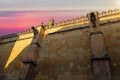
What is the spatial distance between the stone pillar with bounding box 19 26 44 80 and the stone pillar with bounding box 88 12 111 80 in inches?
175

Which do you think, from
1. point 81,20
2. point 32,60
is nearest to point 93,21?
point 81,20

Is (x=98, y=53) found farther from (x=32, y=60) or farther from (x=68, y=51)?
(x=32, y=60)

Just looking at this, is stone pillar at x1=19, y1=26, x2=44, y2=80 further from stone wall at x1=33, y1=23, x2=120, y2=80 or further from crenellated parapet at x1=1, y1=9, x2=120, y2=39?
crenellated parapet at x1=1, y1=9, x2=120, y2=39

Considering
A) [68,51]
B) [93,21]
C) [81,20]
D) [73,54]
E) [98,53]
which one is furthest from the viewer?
[81,20]

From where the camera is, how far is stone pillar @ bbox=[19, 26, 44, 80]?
422 inches

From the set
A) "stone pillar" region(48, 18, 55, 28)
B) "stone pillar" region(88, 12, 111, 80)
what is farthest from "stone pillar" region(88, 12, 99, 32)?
"stone pillar" region(48, 18, 55, 28)

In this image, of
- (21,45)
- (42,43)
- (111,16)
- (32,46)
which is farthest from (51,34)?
(111,16)

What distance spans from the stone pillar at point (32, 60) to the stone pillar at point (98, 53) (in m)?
4.44

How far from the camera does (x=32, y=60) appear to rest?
37.2ft

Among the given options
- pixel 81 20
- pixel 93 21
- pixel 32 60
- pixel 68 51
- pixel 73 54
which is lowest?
pixel 32 60

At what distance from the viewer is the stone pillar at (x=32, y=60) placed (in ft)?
35.2

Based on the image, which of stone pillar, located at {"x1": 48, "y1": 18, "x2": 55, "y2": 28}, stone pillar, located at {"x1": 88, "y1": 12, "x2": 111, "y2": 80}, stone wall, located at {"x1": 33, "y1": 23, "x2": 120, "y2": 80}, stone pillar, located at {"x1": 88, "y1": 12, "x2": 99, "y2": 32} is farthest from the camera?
stone pillar, located at {"x1": 48, "y1": 18, "x2": 55, "y2": 28}

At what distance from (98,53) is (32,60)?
4.95m

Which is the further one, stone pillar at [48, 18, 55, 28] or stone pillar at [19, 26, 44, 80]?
stone pillar at [48, 18, 55, 28]
